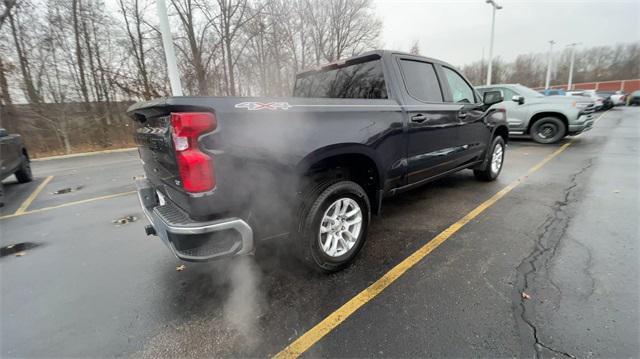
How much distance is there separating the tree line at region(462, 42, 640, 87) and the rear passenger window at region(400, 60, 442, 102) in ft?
178

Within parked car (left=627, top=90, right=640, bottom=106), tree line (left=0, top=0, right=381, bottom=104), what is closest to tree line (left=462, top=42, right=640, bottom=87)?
parked car (left=627, top=90, right=640, bottom=106)

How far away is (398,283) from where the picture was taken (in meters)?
2.45

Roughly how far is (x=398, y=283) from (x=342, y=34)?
1075 inches

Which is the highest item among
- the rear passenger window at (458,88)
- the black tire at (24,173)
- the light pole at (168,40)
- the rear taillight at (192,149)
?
the light pole at (168,40)

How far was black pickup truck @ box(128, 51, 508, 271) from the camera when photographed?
1.84 meters

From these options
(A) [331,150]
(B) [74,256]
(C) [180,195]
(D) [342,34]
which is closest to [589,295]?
(A) [331,150]

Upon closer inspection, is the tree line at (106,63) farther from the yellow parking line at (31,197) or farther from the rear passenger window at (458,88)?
the rear passenger window at (458,88)

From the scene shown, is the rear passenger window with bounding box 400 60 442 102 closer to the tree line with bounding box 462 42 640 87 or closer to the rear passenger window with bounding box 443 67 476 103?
the rear passenger window with bounding box 443 67 476 103

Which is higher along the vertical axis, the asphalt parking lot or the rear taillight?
the rear taillight

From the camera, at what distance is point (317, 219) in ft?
7.77

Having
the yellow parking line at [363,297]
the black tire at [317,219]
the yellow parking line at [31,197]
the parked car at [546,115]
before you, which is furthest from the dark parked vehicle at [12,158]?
the parked car at [546,115]

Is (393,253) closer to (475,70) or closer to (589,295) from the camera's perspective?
(589,295)

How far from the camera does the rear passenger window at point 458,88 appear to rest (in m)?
3.99

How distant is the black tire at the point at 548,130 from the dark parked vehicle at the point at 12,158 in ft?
44.3
